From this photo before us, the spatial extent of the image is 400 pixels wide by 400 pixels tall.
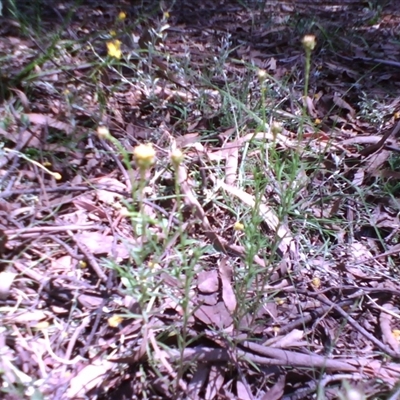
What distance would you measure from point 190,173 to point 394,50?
1562mm

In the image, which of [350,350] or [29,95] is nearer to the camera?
[350,350]

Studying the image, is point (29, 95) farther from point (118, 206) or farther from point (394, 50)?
point (394, 50)

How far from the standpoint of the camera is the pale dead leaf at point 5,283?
1.48 metres

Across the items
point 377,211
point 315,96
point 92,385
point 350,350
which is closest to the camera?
point 92,385

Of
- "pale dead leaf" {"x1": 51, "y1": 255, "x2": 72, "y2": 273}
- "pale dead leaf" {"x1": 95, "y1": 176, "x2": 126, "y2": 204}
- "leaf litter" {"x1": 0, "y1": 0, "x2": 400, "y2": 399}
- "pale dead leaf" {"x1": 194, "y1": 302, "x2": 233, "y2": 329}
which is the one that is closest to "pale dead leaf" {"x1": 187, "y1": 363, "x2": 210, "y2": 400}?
"leaf litter" {"x1": 0, "y1": 0, "x2": 400, "y2": 399}

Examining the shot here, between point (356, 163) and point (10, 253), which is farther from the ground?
point (356, 163)

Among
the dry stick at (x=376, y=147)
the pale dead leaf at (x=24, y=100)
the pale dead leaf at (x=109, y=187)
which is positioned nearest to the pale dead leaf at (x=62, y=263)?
the pale dead leaf at (x=109, y=187)

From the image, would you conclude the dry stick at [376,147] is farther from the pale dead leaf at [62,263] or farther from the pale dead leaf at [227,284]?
the pale dead leaf at [62,263]

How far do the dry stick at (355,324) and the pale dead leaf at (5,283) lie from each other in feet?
2.72

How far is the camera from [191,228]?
1772 millimetres

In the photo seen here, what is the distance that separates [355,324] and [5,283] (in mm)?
987

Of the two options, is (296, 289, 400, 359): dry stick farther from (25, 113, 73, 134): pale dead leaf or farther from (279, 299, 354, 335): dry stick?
(25, 113, 73, 134): pale dead leaf

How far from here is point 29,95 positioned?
2.16 meters

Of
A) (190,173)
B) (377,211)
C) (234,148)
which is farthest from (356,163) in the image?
(190,173)
